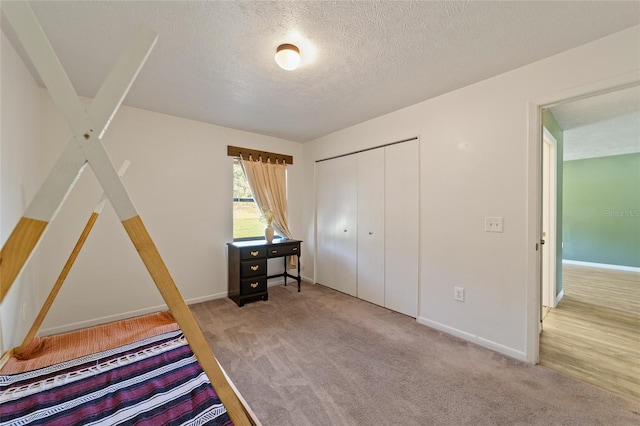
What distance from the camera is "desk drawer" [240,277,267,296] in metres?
3.26

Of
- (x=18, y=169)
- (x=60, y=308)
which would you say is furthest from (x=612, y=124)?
(x=60, y=308)

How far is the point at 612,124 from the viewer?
3.29m

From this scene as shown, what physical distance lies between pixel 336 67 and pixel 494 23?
1.08 meters

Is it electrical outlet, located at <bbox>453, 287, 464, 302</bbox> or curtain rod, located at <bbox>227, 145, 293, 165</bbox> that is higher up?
curtain rod, located at <bbox>227, 145, 293, 165</bbox>

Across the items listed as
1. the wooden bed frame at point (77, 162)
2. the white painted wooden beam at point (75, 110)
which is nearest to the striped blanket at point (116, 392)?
the wooden bed frame at point (77, 162)

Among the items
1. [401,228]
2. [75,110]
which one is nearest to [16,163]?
[75,110]

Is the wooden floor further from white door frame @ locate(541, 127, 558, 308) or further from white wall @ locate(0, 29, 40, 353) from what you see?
white wall @ locate(0, 29, 40, 353)

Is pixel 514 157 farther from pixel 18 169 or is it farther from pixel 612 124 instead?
pixel 18 169

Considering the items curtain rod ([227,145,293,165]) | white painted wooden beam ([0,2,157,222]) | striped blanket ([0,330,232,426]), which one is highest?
curtain rod ([227,145,293,165])

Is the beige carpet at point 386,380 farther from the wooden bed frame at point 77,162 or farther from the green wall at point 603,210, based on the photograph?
the green wall at point 603,210

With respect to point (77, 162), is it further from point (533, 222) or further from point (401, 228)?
point (401, 228)

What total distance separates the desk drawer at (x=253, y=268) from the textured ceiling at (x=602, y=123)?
368cm

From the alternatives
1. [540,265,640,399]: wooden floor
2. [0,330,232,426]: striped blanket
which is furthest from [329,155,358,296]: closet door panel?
[0,330,232,426]: striped blanket

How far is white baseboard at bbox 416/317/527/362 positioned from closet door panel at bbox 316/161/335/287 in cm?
161
